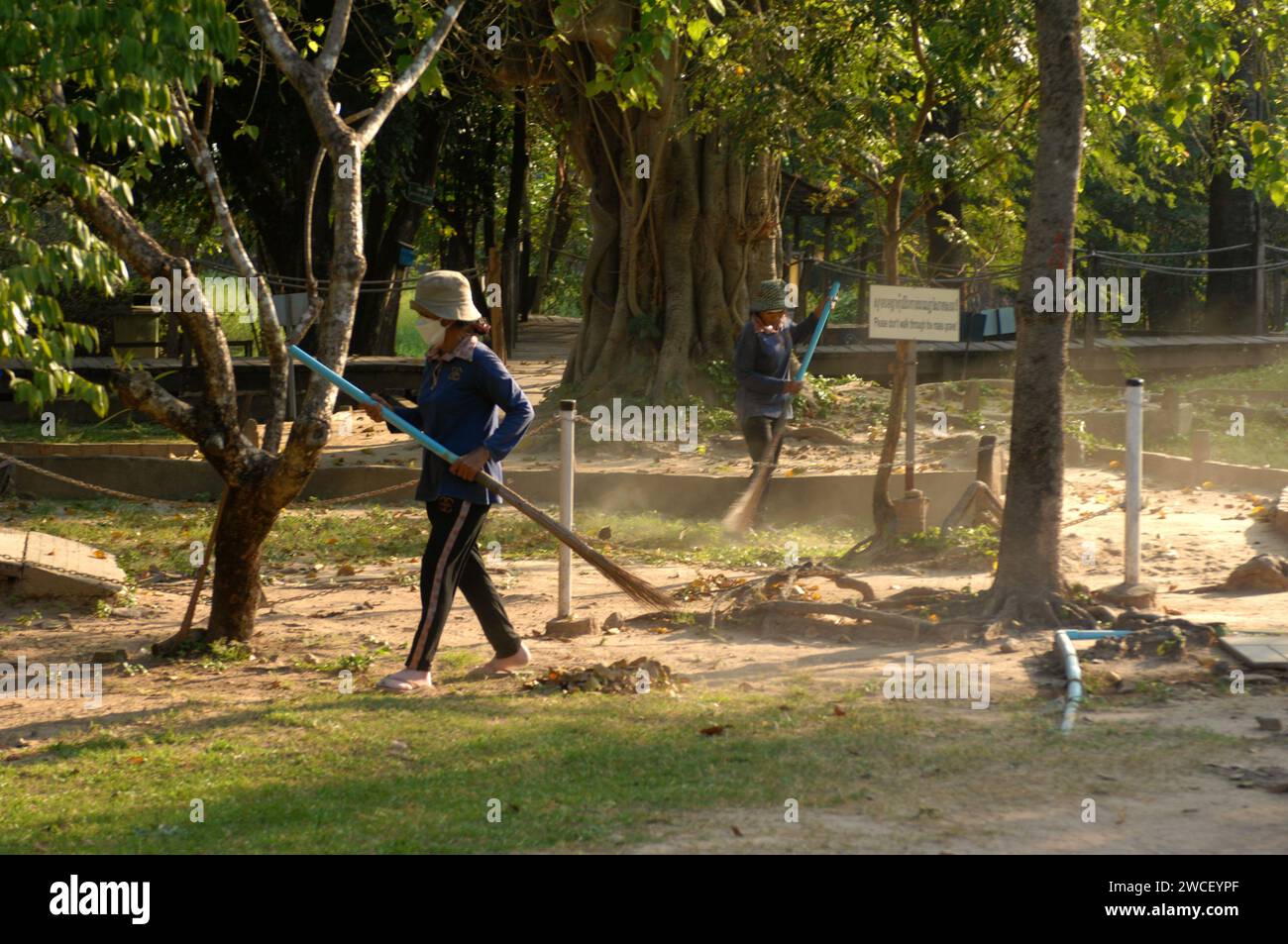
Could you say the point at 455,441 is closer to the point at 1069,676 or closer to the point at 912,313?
the point at 1069,676

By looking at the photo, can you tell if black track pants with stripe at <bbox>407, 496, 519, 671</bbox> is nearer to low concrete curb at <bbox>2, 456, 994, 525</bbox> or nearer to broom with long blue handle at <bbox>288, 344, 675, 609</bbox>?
broom with long blue handle at <bbox>288, 344, 675, 609</bbox>

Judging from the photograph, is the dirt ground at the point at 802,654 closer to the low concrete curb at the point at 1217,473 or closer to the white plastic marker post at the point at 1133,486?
the white plastic marker post at the point at 1133,486

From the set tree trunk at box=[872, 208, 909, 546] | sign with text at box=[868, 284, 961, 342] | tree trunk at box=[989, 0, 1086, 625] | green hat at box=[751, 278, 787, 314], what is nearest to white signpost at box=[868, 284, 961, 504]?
sign with text at box=[868, 284, 961, 342]

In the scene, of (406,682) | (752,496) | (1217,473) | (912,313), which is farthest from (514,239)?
(406,682)

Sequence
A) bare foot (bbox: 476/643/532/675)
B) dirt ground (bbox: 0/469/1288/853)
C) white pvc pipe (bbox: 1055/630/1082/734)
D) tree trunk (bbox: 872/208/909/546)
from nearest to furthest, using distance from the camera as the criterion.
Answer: dirt ground (bbox: 0/469/1288/853) → white pvc pipe (bbox: 1055/630/1082/734) → bare foot (bbox: 476/643/532/675) → tree trunk (bbox: 872/208/909/546)

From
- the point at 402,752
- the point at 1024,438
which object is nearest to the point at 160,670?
the point at 402,752

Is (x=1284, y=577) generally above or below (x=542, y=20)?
below

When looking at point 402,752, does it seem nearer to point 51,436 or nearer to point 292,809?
point 292,809

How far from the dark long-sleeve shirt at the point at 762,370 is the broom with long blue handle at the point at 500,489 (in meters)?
3.66

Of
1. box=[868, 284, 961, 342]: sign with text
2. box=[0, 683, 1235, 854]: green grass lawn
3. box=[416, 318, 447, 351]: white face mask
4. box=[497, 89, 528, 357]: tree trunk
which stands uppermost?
box=[497, 89, 528, 357]: tree trunk

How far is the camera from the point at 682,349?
17219mm

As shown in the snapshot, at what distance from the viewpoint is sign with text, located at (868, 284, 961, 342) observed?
415 inches

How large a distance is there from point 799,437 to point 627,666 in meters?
8.44

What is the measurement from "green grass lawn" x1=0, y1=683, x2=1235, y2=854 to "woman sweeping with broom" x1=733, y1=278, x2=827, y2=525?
5033 mm
